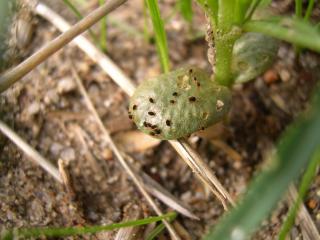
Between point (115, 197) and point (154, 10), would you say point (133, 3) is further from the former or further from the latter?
point (115, 197)

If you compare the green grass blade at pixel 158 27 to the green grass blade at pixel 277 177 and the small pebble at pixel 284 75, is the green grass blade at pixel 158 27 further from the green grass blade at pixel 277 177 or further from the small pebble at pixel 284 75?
the green grass blade at pixel 277 177

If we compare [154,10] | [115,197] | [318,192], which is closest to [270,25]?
[154,10]

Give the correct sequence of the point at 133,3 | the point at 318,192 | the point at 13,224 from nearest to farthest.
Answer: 1. the point at 13,224
2. the point at 318,192
3. the point at 133,3

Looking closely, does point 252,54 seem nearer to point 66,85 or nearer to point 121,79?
point 121,79

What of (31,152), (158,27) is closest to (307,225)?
(158,27)

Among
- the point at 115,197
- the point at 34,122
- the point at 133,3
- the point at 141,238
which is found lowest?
the point at 141,238

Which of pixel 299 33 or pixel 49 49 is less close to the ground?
pixel 49 49
